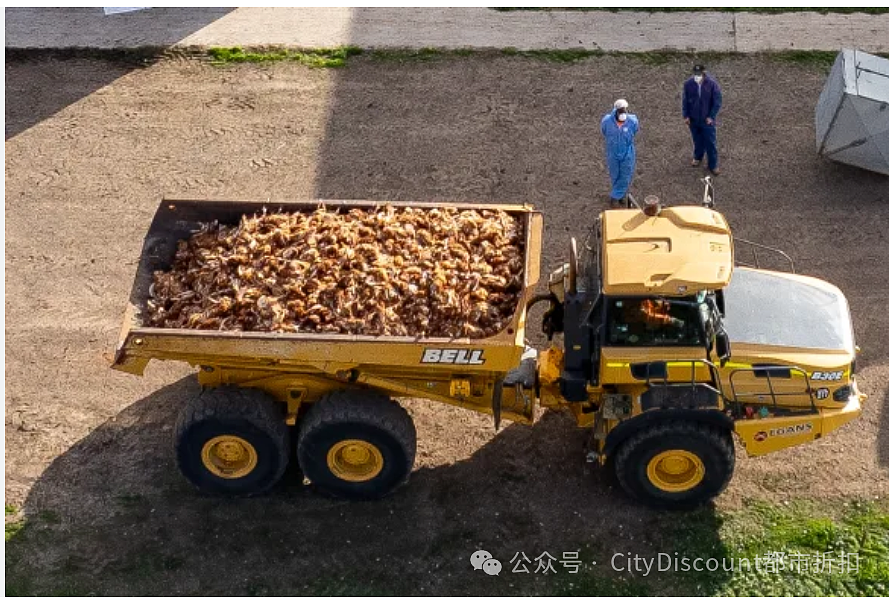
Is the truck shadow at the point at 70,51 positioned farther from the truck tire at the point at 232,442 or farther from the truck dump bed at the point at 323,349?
the truck tire at the point at 232,442

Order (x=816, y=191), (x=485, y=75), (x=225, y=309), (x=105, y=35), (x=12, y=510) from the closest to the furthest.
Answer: (x=225, y=309) → (x=12, y=510) → (x=816, y=191) → (x=485, y=75) → (x=105, y=35)

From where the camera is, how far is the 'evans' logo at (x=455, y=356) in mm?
8516

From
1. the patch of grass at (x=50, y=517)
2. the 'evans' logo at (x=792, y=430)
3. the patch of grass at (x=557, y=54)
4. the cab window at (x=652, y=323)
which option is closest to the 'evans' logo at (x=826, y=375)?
the 'evans' logo at (x=792, y=430)

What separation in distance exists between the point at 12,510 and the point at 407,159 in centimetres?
616

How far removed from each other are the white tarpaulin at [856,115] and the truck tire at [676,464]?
208 inches

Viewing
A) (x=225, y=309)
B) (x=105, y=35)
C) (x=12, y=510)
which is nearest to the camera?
(x=225, y=309)

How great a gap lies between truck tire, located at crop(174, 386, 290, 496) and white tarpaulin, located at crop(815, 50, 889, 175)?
735cm

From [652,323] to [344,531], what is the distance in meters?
3.07

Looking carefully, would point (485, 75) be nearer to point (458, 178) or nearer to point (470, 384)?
point (458, 178)

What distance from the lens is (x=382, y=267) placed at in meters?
9.02

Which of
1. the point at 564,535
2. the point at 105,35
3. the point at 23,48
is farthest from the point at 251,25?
the point at 564,535

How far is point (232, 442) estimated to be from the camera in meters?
9.16

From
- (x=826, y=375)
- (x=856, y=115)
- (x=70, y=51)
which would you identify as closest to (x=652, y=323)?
(x=826, y=375)

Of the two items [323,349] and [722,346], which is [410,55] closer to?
[323,349]
